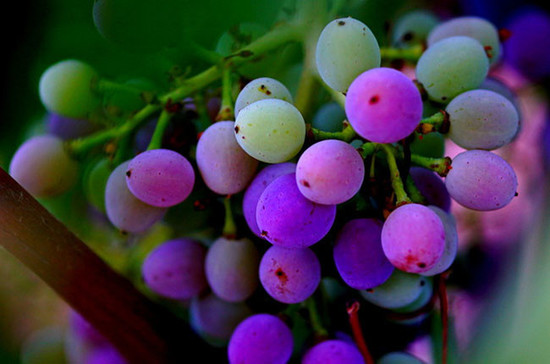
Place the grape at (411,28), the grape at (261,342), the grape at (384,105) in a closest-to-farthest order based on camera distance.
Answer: the grape at (384,105), the grape at (261,342), the grape at (411,28)

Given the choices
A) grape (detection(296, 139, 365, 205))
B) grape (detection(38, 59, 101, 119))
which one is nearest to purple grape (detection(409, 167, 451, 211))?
grape (detection(296, 139, 365, 205))

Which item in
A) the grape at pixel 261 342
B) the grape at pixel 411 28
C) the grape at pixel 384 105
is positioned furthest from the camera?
the grape at pixel 411 28

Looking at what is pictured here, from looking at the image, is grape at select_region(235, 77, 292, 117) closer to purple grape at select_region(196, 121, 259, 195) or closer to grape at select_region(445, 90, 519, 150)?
purple grape at select_region(196, 121, 259, 195)

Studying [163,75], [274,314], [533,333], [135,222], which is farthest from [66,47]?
[533,333]

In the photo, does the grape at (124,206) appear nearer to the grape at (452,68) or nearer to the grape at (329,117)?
the grape at (329,117)

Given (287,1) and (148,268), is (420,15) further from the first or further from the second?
(148,268)

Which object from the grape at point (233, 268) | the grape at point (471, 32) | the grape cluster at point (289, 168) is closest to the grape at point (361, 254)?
the grape cluster at point (289, 168)
